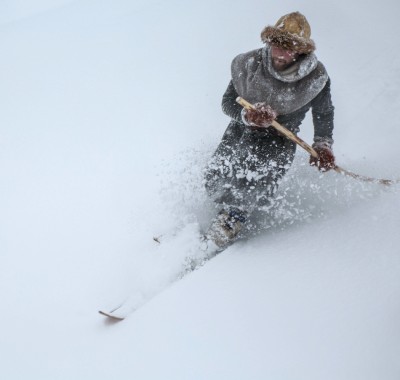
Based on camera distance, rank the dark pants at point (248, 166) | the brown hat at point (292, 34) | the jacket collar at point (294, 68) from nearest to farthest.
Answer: the brown hat at point (292, 34), the jacket collar at point (294, 68), the dark pants at point (248, 166)

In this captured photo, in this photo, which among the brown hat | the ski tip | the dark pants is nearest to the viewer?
the brown hat

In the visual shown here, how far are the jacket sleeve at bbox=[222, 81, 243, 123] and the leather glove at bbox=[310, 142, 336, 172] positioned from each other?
540mm

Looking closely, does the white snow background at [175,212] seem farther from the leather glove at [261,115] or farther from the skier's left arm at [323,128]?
the leather glove at [261,115]

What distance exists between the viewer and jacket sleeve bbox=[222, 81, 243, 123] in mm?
2265

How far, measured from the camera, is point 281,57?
189cm

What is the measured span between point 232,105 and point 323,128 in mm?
610

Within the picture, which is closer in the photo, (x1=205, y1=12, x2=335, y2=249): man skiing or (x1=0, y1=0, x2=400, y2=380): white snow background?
(x1=0, y1=0, x2=400, y2=380): white snow background

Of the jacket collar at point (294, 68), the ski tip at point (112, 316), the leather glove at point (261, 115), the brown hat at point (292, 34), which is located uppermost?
the brown hat at point (292, 34)

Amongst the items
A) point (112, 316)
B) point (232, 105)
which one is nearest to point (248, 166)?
point (232, 105)

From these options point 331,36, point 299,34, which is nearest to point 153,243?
point 299,34

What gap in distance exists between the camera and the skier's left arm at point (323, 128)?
2.15 m

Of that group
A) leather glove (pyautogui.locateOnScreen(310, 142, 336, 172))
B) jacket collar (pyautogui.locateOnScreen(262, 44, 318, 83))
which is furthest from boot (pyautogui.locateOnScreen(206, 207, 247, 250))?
jacket collar (pyautogui.locateOnScreen(262, 44, 318, 83))

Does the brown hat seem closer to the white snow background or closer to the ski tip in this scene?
the white snow background

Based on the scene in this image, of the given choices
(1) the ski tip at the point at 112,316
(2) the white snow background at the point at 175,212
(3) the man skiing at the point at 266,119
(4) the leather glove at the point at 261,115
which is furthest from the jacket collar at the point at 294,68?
(1) the ski tip at the point at 112,316
